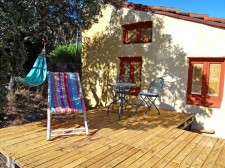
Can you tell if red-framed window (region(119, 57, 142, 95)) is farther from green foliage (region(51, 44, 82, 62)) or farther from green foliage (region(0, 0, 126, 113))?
green foliage (region(51, 44, 82, 62))

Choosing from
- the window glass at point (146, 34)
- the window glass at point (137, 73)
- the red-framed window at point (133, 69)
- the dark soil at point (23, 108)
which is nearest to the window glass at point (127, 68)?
the red-framed window at point (133, 69)

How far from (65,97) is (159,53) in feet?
12.6

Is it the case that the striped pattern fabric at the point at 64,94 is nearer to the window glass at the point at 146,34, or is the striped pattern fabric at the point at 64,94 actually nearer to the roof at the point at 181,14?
the window glass at the point at 146,34

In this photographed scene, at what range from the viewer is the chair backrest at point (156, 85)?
6.44 m

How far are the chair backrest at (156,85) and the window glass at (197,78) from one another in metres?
0.99

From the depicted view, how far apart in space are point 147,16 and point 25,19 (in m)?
4.01

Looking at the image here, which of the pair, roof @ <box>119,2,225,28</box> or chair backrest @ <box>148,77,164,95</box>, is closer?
roof @ <box>119,2,225,28</box>

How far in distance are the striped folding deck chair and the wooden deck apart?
28 centimetres

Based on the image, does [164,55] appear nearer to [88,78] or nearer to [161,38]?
[161,38]

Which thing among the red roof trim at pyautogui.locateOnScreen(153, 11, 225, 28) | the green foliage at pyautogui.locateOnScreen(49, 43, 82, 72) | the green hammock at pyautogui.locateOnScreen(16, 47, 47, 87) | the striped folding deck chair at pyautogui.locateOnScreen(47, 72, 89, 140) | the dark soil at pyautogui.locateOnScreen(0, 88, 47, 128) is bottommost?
the dark soil at pyautogui.locateOnScreen(0, 88, 47, 128)

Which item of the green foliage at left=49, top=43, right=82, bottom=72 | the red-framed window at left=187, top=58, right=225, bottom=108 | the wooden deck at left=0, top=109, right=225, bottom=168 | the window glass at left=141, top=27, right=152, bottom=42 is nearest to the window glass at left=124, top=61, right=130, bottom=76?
the window glass at left=141, top=27, right=152, bottom=42

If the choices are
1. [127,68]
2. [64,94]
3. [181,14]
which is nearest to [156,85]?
[127,68]

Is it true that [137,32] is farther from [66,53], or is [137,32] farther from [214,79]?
[66,53]

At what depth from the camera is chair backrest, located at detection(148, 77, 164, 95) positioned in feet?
21.1
